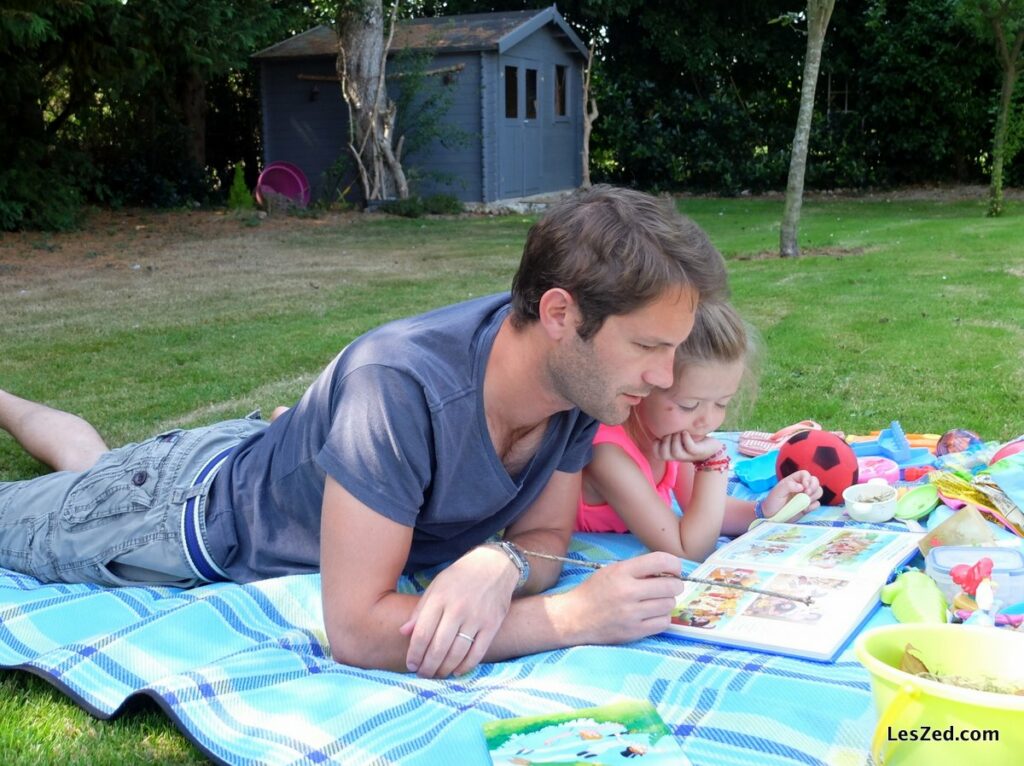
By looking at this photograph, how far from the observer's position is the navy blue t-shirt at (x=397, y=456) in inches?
87.4

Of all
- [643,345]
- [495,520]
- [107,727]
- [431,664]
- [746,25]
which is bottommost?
[107,727]

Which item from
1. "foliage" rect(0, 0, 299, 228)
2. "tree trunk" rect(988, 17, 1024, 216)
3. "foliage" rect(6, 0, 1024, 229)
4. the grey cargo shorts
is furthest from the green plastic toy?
"foliage" rect(6, 0, 1024, 229)

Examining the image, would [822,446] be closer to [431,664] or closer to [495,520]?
[495,520]

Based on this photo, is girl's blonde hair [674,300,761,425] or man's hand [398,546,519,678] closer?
man's hand [398,546,519,678]

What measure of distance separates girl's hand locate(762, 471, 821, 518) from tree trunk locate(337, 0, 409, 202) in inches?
616

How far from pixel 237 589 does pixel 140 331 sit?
5.64 metres

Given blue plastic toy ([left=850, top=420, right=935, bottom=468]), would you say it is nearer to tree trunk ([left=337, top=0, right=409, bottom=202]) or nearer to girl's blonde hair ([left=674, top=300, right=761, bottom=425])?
girl's blonde hair ([left=674, top=300, right=761, bottom=425])

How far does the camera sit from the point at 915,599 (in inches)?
105

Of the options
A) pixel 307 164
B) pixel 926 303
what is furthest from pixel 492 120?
pixel 926 303

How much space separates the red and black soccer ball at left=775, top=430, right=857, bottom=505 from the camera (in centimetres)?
376

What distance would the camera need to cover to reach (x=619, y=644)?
255 centimetres

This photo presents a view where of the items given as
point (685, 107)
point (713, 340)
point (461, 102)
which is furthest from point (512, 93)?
point (713, 340)

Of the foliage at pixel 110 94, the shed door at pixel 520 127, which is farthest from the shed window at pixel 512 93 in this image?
the foliage at pixel 110 94

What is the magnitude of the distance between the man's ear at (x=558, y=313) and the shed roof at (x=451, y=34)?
1822cm
